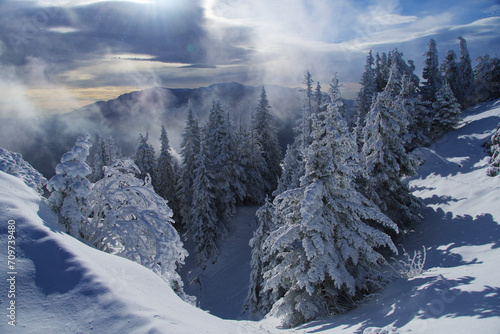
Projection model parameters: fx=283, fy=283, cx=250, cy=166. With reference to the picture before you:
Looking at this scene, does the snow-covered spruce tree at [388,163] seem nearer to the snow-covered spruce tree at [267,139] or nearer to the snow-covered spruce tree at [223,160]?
the snow-covered spruce tree at [223,160]

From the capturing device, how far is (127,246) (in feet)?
29.1

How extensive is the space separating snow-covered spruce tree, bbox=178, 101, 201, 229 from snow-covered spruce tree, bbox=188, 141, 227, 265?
1003 millimetres

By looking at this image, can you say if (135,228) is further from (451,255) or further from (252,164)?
(252,164)

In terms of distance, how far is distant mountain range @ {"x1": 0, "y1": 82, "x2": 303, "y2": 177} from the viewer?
68500 millimetres

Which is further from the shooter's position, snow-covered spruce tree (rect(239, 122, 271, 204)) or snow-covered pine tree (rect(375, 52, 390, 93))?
snow-covered pine tree (rect(375, 52, 390, 93))

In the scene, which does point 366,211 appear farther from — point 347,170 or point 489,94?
point 489,94

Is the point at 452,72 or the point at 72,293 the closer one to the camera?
the point at 72,293

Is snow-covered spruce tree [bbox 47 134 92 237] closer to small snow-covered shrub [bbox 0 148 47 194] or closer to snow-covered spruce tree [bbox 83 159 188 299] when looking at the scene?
snow-covered spruce tree [bbox 83 159 188 299]

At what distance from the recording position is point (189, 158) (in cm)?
3120

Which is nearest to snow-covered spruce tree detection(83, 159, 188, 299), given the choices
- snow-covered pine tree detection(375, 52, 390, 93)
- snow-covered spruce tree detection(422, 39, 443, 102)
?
snow-covered pine tree detection(375, 52, 390, 93)

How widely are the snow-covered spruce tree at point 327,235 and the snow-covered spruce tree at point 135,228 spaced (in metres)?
3.51

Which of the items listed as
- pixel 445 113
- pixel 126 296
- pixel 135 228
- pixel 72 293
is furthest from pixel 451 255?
pixel 445 113

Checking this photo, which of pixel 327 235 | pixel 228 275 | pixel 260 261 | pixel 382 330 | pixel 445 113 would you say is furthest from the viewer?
pixel 445 113

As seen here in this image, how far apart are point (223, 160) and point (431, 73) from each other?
120ft
